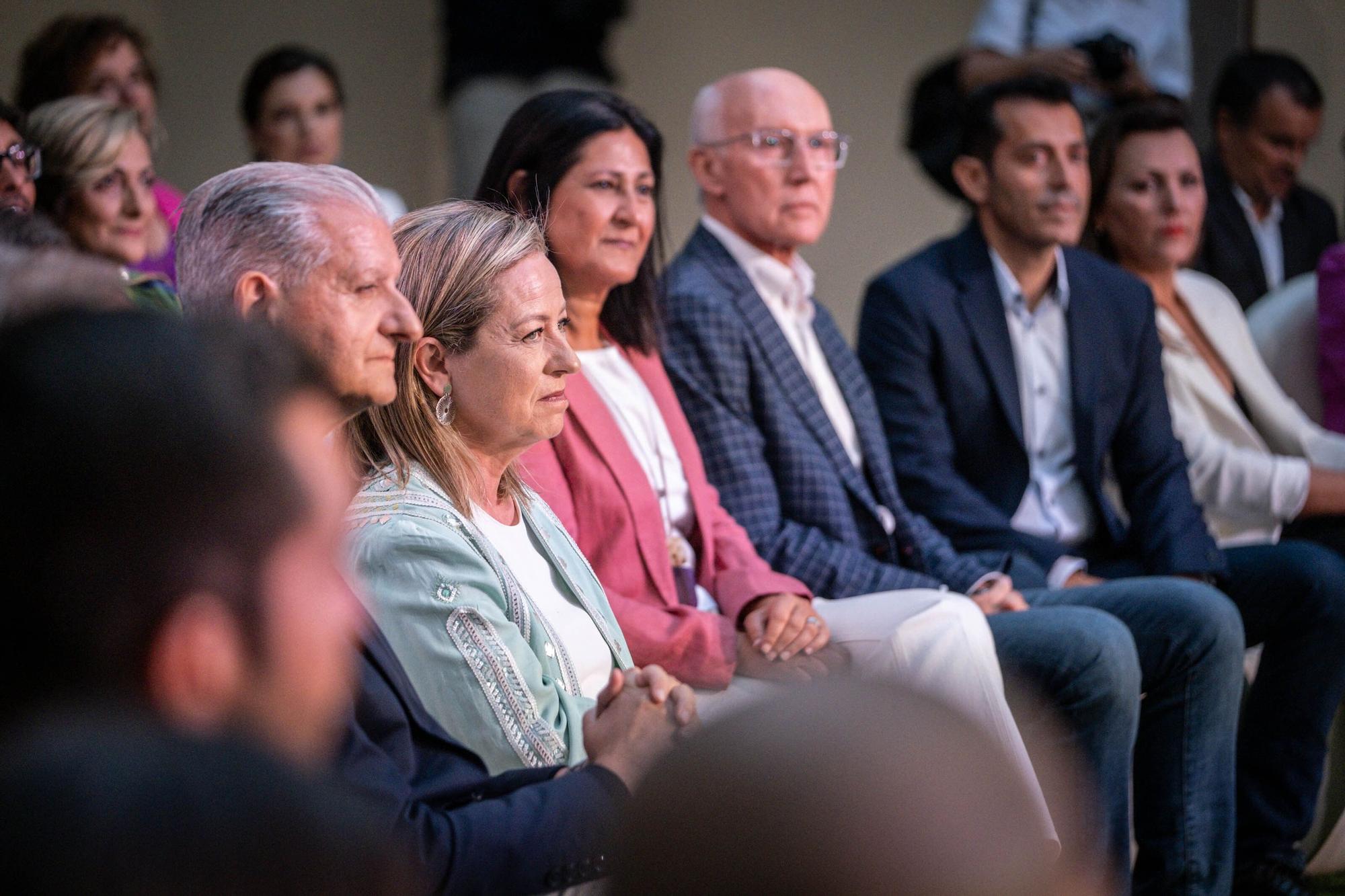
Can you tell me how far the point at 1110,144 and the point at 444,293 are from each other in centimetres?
252

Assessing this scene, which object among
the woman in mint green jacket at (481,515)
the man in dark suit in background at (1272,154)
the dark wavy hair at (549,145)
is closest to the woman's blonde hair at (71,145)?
the dark wavy hair at (549,145)

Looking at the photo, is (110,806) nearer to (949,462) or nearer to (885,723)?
(885,723)

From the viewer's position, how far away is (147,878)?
2.41 feet

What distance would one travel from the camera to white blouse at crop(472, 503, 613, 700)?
196 centimetres

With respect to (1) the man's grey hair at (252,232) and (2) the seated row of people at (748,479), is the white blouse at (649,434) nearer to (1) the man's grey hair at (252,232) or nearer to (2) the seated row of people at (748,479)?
(2) the seated row of people at (748,479)

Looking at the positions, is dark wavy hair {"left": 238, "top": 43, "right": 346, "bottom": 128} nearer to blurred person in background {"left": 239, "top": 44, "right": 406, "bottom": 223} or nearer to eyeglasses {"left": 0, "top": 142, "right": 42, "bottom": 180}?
blurred person in background {"left": 239, "top": 44, "right": 406, "bottom": 223}

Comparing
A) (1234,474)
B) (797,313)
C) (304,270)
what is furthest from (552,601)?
(1234,474)

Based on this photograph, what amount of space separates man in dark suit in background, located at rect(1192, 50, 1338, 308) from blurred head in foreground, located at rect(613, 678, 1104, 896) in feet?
14.3

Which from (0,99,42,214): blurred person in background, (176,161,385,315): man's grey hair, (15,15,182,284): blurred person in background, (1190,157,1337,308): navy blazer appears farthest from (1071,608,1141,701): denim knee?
(15,15,182,284): blurred person in background

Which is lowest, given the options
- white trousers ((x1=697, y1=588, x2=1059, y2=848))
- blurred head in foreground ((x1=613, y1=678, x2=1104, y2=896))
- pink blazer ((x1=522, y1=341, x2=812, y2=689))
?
white trousers ((x1=697, y1=588, x2=1059, y2=848))

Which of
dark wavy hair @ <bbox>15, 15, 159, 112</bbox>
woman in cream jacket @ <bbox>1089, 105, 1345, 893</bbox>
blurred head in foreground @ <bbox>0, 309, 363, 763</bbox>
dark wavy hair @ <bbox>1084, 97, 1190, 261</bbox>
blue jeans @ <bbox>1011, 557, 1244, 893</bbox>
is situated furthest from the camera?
dark wavy hair @ <bbox>1084, 97, 1190, 261</bbox>

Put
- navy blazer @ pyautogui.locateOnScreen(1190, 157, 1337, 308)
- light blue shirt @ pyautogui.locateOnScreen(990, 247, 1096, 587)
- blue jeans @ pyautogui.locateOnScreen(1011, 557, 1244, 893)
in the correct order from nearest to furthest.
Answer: blue jeans @ pyautogui.locateOnScreen(1011, 557, 1244, 893) → light blue shirt @ pyautogui.locateOnScreen(990, 247, 1096, 587) → navy blazer @ pyautogui.locateOnScreen(1190, 157, 1337, 308)

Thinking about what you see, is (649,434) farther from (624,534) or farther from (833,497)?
(833,497)

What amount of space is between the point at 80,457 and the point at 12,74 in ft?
14.5
